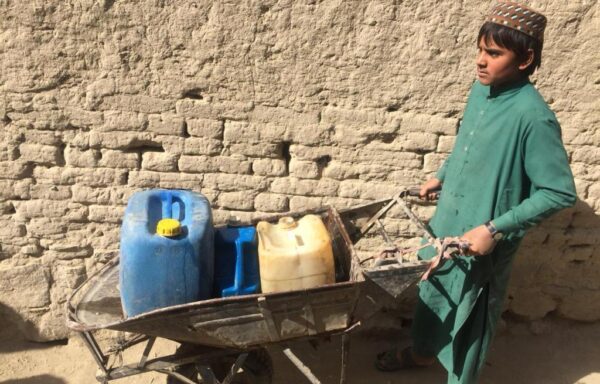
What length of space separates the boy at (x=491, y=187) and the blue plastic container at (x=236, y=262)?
980mm

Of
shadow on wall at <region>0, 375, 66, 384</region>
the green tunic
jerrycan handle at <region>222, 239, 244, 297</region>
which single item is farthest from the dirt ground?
jerrycan handle at <region>222, 239, 244, 297</region>

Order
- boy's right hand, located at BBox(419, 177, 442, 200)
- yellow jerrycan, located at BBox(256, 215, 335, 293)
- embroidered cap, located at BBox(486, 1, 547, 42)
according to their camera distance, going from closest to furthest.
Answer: embroidered cap, located at BBox(486, 1, 547, 42)
yellow jerrycan, located at BBox(256, 215, 335, 293)
boy's right hand, located at BBox(419, 177, 442, 200)

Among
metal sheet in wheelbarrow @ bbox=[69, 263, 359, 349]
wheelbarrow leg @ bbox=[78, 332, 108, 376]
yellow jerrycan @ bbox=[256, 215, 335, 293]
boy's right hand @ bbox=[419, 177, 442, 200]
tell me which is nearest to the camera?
metal sheet in wheelbarrow @ bbox=[69, 263, 359, 349]

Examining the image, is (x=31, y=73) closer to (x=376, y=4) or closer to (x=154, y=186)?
(x=154, y=186)

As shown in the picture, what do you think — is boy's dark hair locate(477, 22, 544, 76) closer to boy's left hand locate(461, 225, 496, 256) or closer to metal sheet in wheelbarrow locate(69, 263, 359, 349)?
boy's left hand locate(461, 225, 496, 256)

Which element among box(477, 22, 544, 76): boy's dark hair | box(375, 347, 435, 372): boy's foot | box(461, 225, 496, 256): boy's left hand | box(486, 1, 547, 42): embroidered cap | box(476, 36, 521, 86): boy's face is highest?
box(486, 1, 547, 42): embroidered cap

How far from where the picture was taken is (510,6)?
8.06ft

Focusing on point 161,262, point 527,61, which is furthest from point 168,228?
point 527,61

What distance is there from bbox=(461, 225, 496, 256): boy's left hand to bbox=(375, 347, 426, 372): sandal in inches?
54.4

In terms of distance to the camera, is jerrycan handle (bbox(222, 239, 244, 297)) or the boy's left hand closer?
the boy's left hand

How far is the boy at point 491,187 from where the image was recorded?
2.45 m

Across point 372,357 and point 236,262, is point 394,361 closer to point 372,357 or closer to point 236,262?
point 372,357

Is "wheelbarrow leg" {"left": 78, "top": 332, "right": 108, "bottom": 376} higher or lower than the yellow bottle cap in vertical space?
lower

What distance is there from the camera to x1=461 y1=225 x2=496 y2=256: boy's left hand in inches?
100
